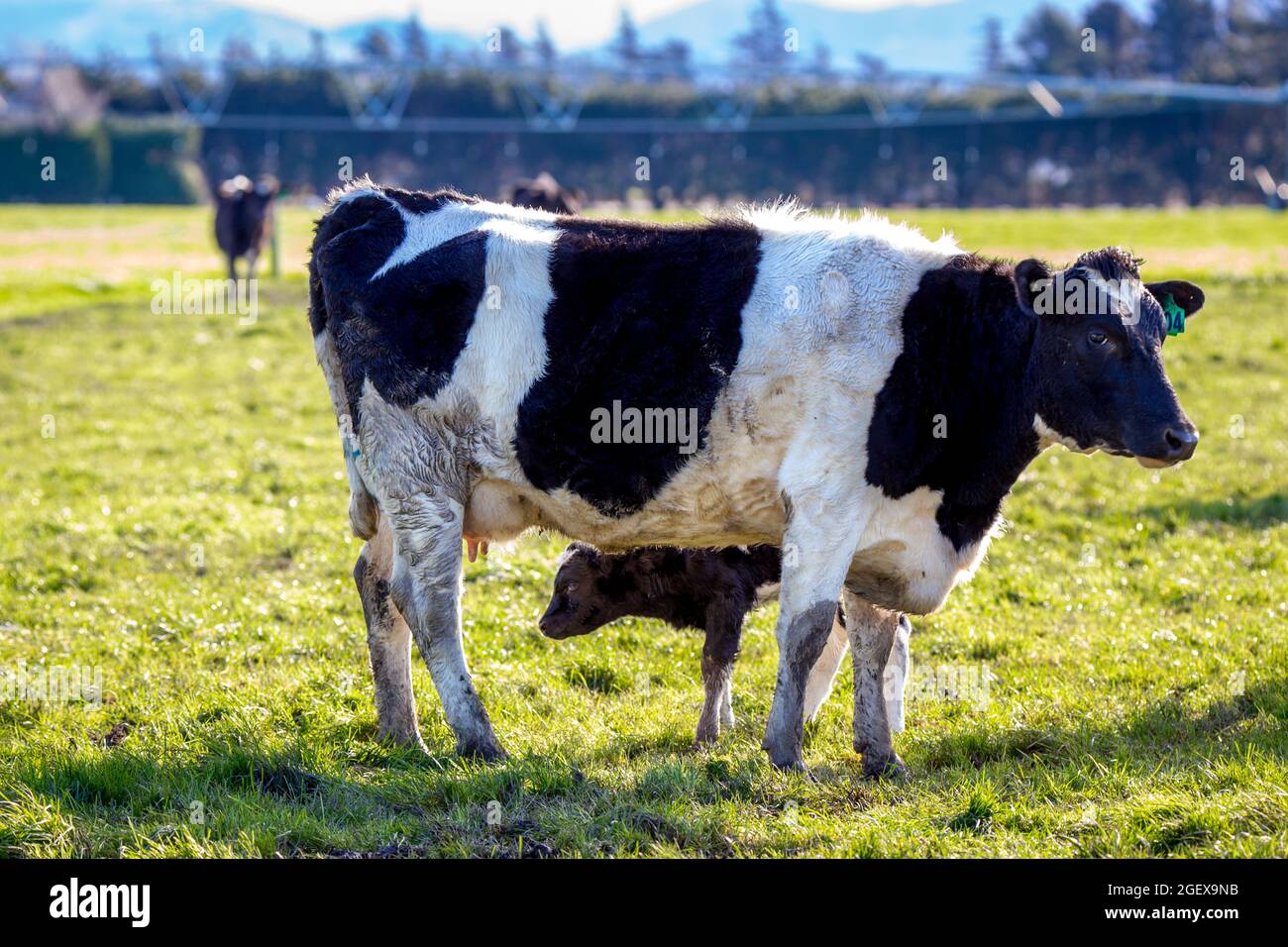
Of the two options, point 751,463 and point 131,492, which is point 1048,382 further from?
point 131,492

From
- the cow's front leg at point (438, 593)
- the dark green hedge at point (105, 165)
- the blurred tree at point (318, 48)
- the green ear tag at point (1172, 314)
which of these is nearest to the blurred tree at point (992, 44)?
the blurred tree at point (318, 48)

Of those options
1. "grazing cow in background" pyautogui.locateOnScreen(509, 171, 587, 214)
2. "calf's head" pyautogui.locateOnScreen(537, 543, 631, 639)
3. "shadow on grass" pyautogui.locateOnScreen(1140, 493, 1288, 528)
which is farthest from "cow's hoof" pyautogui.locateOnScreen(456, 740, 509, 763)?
"grazing cow in background" pyautogui.locateOnScreen(509, 171, 587, 214)

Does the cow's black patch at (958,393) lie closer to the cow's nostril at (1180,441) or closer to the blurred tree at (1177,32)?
the cow's nostril at (1180,441)

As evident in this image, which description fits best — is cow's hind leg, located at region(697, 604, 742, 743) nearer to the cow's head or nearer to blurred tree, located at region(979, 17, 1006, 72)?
the cow's head

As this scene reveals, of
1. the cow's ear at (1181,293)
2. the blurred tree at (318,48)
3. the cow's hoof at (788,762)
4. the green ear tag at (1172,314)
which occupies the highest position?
the blurred tree at (318,48)

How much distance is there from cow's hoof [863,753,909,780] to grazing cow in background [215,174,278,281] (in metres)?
23.4

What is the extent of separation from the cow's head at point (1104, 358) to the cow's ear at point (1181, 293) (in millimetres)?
98

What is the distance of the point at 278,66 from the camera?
240 feet

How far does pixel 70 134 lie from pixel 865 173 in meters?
36.5

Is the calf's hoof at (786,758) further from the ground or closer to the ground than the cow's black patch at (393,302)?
closer to the ground

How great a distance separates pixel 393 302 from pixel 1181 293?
356 centimetres

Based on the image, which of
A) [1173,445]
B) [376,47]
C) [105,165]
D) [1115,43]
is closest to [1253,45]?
[1115,43]

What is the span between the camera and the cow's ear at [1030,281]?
6.20 metres
